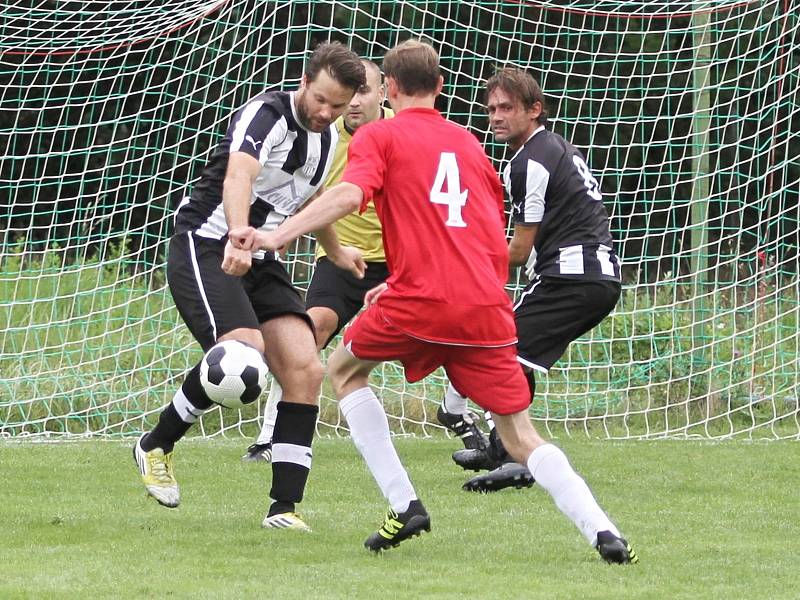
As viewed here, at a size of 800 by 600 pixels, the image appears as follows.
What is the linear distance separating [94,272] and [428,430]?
9.16 ft

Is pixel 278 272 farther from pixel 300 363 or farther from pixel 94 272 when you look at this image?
pixel 94 272

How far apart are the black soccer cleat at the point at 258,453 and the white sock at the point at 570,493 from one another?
3.10m

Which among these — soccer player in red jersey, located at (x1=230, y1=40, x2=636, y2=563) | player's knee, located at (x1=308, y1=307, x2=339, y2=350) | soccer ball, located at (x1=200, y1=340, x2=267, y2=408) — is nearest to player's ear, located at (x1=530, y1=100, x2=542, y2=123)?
soccer player in red jersey, located at (x1=230, y1=40, x2=636, y2=563)

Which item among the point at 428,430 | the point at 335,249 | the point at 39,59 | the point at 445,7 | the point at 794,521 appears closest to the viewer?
the point at 335,249

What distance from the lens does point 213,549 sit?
4.73 m

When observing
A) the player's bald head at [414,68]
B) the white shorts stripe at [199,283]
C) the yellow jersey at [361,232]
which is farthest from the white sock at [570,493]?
the yellow jersey at [361,232]

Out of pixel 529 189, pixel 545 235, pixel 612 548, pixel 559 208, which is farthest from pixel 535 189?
pixel 612 548

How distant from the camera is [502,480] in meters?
6.21

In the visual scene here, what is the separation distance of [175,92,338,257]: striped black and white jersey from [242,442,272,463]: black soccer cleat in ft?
7.03

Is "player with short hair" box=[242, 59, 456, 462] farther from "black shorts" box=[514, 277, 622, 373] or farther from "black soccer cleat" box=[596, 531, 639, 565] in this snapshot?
"black soccer cleat" box=[596, 531, 639, 565]

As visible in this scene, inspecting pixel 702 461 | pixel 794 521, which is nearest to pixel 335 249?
pixel 794 521

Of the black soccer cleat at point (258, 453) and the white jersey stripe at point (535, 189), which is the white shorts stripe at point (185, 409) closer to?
the white jersey stripe at point (535, 189)

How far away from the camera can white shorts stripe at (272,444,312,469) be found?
516 centimetres

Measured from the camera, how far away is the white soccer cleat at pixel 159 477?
5.30 metres
